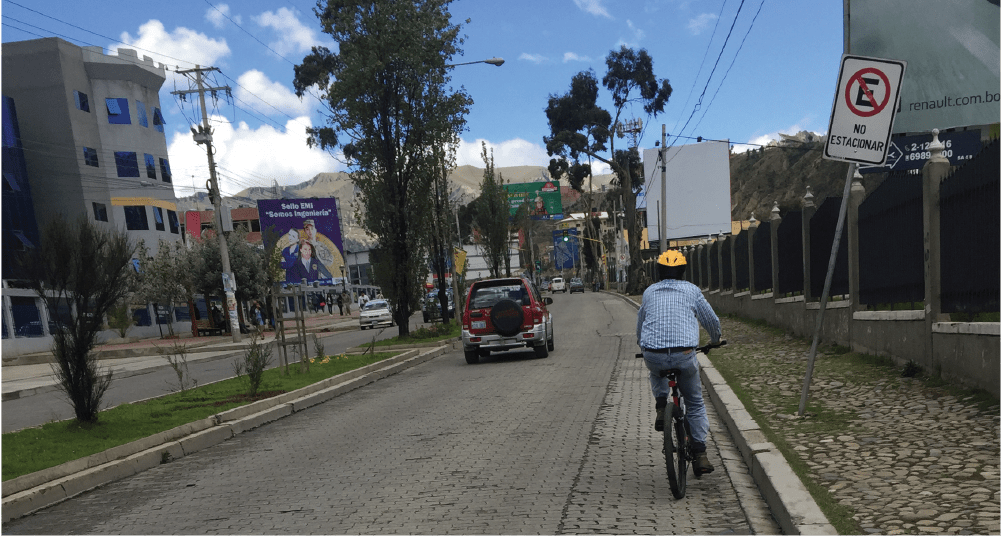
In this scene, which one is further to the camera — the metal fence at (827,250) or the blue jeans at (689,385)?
the metal fence at (827,250)

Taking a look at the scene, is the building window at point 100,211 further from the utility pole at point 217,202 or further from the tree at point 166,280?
the utility pole at point 217,202

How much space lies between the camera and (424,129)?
75.9ft

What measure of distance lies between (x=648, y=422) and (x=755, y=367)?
12.8ft

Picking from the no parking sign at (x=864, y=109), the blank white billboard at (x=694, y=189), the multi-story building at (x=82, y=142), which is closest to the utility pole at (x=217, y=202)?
the multi-story building at (x=82, y=142)

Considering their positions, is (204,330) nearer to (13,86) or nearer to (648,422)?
(13,86)

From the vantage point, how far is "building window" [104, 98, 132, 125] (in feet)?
172

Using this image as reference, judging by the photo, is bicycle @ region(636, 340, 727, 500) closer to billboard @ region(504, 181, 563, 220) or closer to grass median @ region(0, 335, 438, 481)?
grass median @ region(0, 335, 438, 481)

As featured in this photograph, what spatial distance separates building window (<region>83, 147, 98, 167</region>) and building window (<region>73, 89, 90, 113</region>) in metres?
2.55

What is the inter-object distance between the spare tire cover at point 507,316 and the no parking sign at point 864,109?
9.91m

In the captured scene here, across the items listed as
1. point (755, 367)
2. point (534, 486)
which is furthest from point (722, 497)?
point (755, 367)

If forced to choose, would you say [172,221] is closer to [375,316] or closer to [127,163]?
[127,163]

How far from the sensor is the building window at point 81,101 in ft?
162

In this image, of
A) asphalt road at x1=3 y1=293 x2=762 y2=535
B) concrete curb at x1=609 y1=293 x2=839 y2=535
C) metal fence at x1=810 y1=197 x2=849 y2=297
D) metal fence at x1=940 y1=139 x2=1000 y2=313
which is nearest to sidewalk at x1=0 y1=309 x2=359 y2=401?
asphalt road at x1=3 y1=293 x2=762 y2=535

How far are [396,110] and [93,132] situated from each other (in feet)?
121
